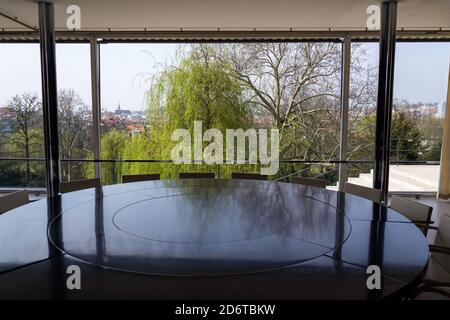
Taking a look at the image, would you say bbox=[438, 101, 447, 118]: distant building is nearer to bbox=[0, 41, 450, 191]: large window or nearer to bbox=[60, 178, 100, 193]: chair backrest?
bbox=[0, 41, 450, 191]: large window

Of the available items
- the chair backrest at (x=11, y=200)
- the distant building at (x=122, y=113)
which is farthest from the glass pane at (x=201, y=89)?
the chair backrest at (x=11, y=200)

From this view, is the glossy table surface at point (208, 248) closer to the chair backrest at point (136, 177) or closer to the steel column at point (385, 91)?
the chair backrest at point (136, 177)

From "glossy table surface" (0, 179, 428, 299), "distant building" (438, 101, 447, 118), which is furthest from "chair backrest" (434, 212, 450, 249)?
"distant building" (438, 101, 447, 118)

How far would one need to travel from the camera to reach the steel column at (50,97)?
4090 millimetres

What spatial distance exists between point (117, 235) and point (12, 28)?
477 centimetres

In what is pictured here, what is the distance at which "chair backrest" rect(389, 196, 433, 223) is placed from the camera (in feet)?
7.80

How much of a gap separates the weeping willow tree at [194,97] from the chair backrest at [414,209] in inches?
130

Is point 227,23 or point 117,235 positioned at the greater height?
point 227,23

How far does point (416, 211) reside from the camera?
2.49 m

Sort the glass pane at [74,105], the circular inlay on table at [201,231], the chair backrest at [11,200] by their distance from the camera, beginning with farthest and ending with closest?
the glass pane at [74,105] → the chair backrest at [11,200] → the circular inlay on table at [201,231]

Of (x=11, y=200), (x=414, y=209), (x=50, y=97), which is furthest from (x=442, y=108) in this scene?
(x=11, y=200)
